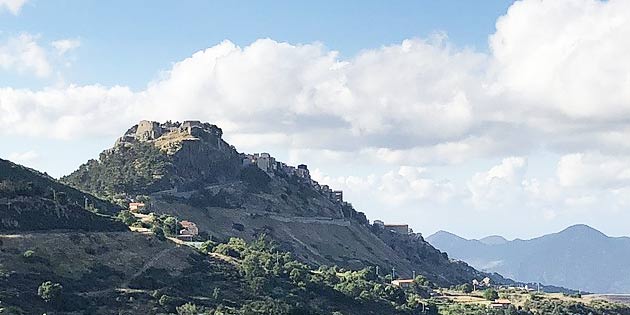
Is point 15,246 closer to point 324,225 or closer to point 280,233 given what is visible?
point 280,233

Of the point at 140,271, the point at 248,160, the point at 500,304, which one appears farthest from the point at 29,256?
the point at 248,160

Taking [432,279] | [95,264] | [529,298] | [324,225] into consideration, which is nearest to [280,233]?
[324,225]

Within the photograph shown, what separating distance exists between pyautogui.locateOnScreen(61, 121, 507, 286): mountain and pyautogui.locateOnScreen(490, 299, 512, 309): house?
121ft

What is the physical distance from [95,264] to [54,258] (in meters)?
4.61

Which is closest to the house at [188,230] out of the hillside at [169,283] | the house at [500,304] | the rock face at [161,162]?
the hillside at [169,283]

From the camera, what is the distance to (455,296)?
461 feet

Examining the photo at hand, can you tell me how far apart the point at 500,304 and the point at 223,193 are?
68.2 meters

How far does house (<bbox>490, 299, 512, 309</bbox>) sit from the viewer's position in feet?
413

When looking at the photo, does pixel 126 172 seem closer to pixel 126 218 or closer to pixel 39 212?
pixel 126 218

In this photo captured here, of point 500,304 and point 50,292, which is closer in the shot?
point 50,292

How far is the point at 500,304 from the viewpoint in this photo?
421 ft

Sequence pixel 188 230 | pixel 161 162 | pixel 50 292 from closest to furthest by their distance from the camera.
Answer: pixel 50 292 < pixel 188 230 < pixel 161 162

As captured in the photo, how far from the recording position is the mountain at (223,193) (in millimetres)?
159500

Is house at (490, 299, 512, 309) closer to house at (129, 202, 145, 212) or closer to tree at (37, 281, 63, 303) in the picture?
house at (129, 202, 145, 212)
